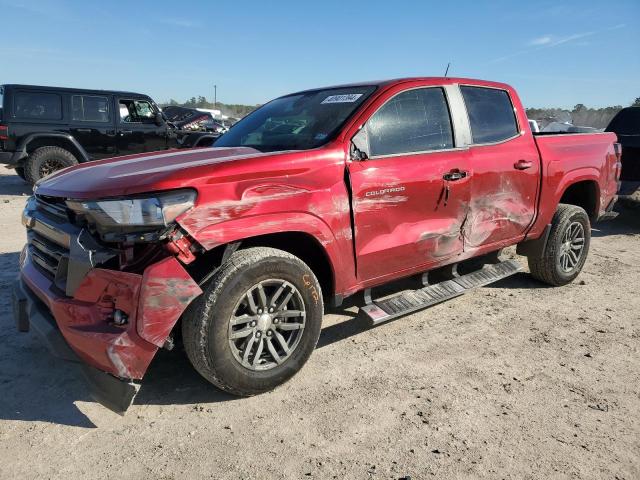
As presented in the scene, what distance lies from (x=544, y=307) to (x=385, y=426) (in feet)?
8.00

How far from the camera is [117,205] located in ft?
7.73

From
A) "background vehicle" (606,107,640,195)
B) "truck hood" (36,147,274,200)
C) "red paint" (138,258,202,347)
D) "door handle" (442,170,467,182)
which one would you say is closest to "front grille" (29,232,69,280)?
"truck hood" (36,147,274,200)

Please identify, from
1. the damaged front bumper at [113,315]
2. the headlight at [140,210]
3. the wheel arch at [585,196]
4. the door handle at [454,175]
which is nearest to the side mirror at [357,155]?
the door handle at [454,175]

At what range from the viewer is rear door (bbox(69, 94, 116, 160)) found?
9695 mm

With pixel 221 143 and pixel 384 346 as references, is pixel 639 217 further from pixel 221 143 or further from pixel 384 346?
pixel 221 143

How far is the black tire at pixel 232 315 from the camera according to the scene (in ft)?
8.21

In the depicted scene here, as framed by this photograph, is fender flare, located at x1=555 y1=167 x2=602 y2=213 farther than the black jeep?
No

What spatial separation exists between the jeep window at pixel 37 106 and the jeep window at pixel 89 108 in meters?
0.27

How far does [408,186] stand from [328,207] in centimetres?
69

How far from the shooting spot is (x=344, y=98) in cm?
346

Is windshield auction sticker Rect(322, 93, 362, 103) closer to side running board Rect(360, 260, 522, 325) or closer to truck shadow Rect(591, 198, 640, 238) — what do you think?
side running board Rect(360, 260, 522, 325)

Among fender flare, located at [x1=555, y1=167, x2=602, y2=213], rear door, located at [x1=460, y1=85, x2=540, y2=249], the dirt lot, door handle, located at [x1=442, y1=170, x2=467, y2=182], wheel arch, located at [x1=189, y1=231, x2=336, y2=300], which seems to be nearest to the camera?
the dirt lot

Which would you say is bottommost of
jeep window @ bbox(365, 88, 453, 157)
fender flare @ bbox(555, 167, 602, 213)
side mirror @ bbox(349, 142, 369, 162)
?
fender flare @ bbox(555, 167, 602, 213)

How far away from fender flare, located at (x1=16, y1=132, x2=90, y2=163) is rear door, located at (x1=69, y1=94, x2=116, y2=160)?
18 cm
